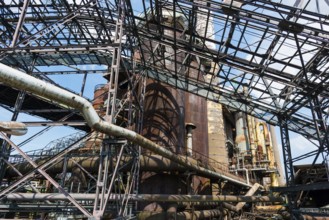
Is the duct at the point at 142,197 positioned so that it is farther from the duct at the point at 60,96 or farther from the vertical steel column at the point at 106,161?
the duct at the point at 60,96

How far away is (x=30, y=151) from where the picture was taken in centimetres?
1552

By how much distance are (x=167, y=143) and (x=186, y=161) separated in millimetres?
2613

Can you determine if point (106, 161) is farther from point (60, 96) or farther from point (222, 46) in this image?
point (222, 46)

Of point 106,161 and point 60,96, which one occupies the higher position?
point 60,96

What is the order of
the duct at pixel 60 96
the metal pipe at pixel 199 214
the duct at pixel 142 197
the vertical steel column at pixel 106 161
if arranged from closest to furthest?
the duct at pixel 60 96 < the vertical steel column at pixel 106 161 < the duct at pixel 142 197 < the metal pipe at pixel 199 214

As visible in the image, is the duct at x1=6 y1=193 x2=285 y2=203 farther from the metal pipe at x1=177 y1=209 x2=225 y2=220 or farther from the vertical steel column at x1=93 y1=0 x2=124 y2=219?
the vertical steel column at x1=93 y1=0 x2=124 y2=219

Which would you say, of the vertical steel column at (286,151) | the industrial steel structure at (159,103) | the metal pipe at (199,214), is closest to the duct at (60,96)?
the industrial steel structure at (159,103)

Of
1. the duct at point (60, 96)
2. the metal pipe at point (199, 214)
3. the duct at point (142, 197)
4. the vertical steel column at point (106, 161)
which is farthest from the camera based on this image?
the metal pipe at point (199, 214)

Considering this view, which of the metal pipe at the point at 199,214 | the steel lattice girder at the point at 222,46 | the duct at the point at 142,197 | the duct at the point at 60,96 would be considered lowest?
the metal pipe at the point at 199,214

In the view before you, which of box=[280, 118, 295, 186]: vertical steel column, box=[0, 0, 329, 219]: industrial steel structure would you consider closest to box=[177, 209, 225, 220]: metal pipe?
box=[0, 0, 329, 219]: industrial steel structure

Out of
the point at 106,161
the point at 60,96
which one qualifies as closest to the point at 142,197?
the point at 106,161

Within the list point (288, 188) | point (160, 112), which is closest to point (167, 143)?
point (160, 112)

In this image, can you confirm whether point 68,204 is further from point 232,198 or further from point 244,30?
point 244,30

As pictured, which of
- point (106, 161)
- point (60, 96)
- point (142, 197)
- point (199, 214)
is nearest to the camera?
point (60, 96)
